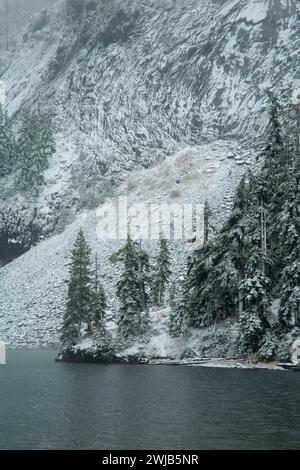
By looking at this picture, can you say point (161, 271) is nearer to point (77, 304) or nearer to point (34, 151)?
point (77, 304)

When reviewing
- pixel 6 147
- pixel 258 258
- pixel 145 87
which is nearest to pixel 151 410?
pixel 258 258

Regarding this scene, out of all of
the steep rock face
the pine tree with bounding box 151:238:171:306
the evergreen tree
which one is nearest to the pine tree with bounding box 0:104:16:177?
the steep rock face

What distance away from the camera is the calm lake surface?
19.7 m

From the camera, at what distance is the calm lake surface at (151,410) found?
64.5ft

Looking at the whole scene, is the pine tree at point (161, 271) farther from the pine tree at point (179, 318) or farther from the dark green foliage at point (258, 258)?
the pine tree at point (179, 318)

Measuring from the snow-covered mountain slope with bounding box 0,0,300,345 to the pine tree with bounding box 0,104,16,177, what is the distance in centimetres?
469

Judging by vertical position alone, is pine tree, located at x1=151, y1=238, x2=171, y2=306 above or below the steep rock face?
below

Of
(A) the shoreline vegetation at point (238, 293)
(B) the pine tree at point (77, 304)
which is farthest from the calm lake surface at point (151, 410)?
(B) the pine tree at point (77, 304)

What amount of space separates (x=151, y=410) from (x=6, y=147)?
97.7 meters

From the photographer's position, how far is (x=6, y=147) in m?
113

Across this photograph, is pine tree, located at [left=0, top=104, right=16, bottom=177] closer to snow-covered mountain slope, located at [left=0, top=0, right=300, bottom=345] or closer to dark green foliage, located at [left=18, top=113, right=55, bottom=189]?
dark green foliage, located at [left=18, top=113, right=55, bottom=189]

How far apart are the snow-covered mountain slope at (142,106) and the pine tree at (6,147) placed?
4687mm

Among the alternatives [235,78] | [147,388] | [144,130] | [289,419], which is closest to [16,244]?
[144,130]
